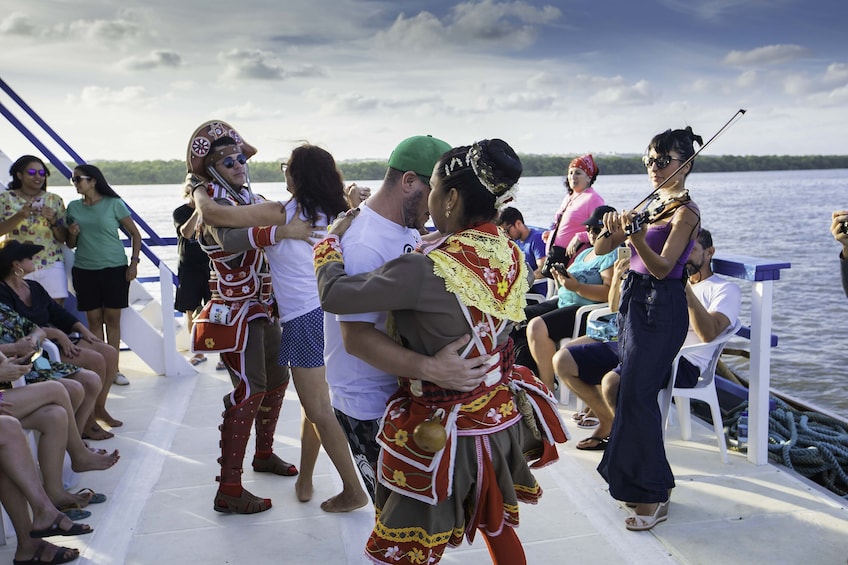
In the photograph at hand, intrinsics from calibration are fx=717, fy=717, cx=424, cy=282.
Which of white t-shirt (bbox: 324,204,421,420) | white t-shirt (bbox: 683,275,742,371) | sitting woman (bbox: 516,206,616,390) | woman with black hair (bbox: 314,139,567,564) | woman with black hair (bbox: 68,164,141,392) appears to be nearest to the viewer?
woman with black hair (bbox: 314,139,567,564)

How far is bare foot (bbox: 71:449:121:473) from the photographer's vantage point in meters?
3.71

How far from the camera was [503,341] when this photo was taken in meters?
1.94

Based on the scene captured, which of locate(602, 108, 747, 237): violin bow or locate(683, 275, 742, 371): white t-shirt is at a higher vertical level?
locate(602, 108, 747, 237): violin bow

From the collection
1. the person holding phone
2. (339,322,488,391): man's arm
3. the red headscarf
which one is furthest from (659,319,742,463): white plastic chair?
the red headscarf

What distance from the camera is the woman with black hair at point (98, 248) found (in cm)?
518

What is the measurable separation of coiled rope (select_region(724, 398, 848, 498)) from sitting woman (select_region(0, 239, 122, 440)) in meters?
3.74

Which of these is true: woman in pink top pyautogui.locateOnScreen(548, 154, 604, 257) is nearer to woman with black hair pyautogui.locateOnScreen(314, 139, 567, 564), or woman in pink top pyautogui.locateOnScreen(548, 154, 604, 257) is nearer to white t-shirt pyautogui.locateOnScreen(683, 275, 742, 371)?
white t-shirt pyautogui.locateOnScreen(683, 275, 742, 371)

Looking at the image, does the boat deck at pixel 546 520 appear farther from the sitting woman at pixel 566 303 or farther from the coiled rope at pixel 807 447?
the sitting woman at pixel 566 303

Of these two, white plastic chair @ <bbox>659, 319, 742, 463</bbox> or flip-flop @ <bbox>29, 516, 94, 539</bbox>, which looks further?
white plastic chair @ <bbox>659, 319, 742, 463</bbox>

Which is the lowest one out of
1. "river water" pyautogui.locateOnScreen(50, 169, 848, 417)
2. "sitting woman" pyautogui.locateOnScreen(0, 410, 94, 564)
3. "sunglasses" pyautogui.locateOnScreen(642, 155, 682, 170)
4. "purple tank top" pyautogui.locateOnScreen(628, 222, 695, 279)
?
"river water" pyautogui.locateOnScreen(50, 169, 848, 417)

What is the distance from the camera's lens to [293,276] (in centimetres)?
304

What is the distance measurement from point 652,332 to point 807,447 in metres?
1.71

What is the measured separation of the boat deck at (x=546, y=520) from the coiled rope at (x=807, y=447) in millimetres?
288

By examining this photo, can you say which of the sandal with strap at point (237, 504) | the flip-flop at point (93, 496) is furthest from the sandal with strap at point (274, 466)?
the flip-flop at point (93, 496)
